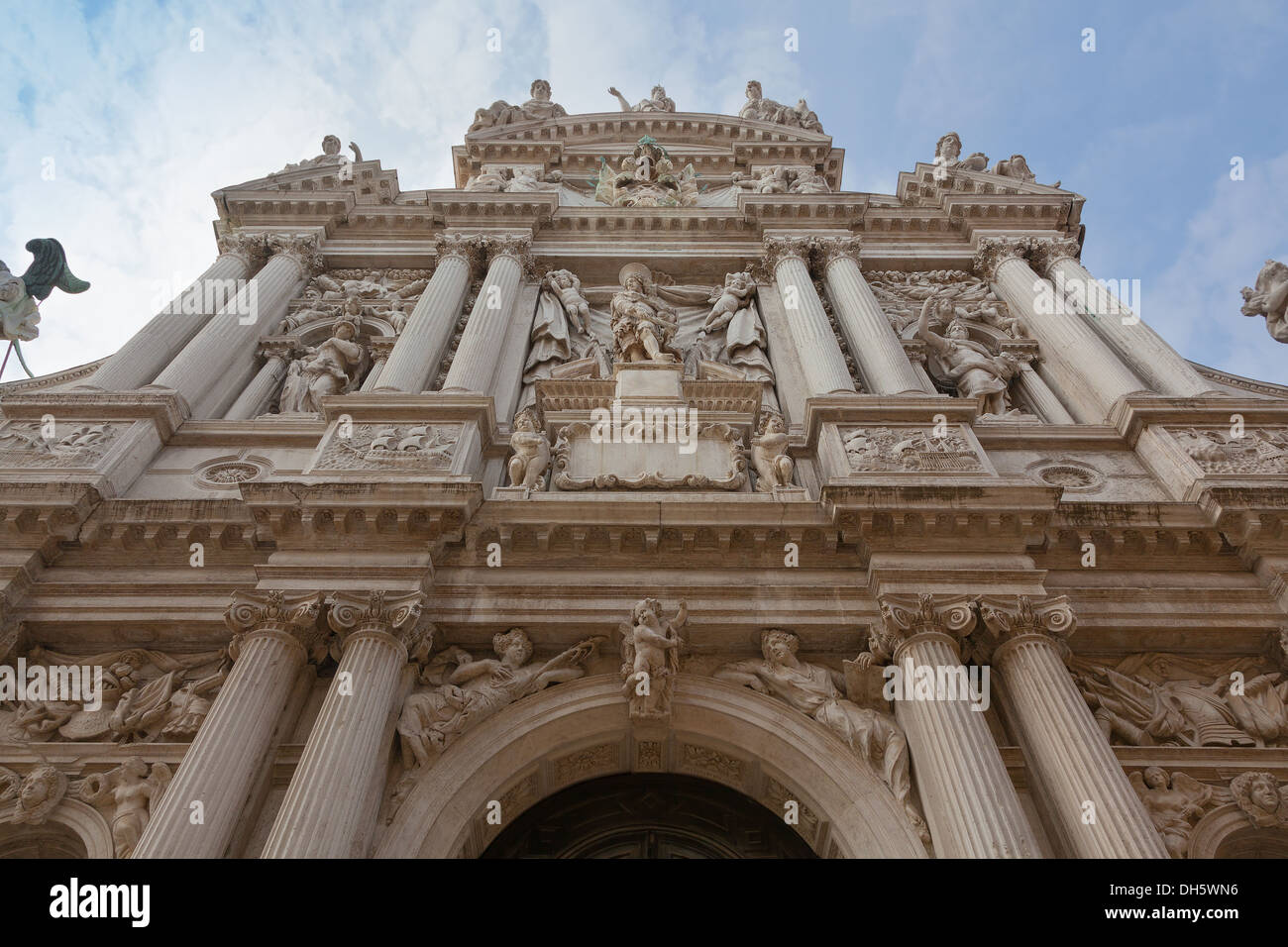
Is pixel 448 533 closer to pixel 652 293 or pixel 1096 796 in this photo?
pixel 1096 796

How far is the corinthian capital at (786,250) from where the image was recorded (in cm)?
1563

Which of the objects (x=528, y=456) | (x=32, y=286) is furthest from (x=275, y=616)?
(x=32, y=286)

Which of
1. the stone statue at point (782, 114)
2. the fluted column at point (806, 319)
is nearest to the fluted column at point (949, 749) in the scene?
the fluted column at point (806, 319)

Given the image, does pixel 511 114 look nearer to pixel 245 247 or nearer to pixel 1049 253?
pixel 245 247

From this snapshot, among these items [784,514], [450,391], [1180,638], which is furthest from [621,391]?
[1180,638]

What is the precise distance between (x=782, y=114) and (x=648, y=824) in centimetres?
1808

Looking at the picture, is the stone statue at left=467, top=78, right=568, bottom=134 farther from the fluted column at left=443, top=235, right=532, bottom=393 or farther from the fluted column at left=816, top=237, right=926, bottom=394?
the fluted column at left=816, top=237, right=926, bottom=394

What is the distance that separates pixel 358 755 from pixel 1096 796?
5.69 metres

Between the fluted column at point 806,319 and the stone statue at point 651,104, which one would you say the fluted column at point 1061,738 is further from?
the stone statue at point 651,104

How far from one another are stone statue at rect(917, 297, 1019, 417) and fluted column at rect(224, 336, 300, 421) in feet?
32.0

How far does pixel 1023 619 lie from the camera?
8.34m

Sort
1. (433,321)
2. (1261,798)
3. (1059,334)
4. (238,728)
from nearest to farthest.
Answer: (238,728), (1261,798), (433,321), (1059,334)

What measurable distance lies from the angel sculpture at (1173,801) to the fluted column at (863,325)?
5.25 m
